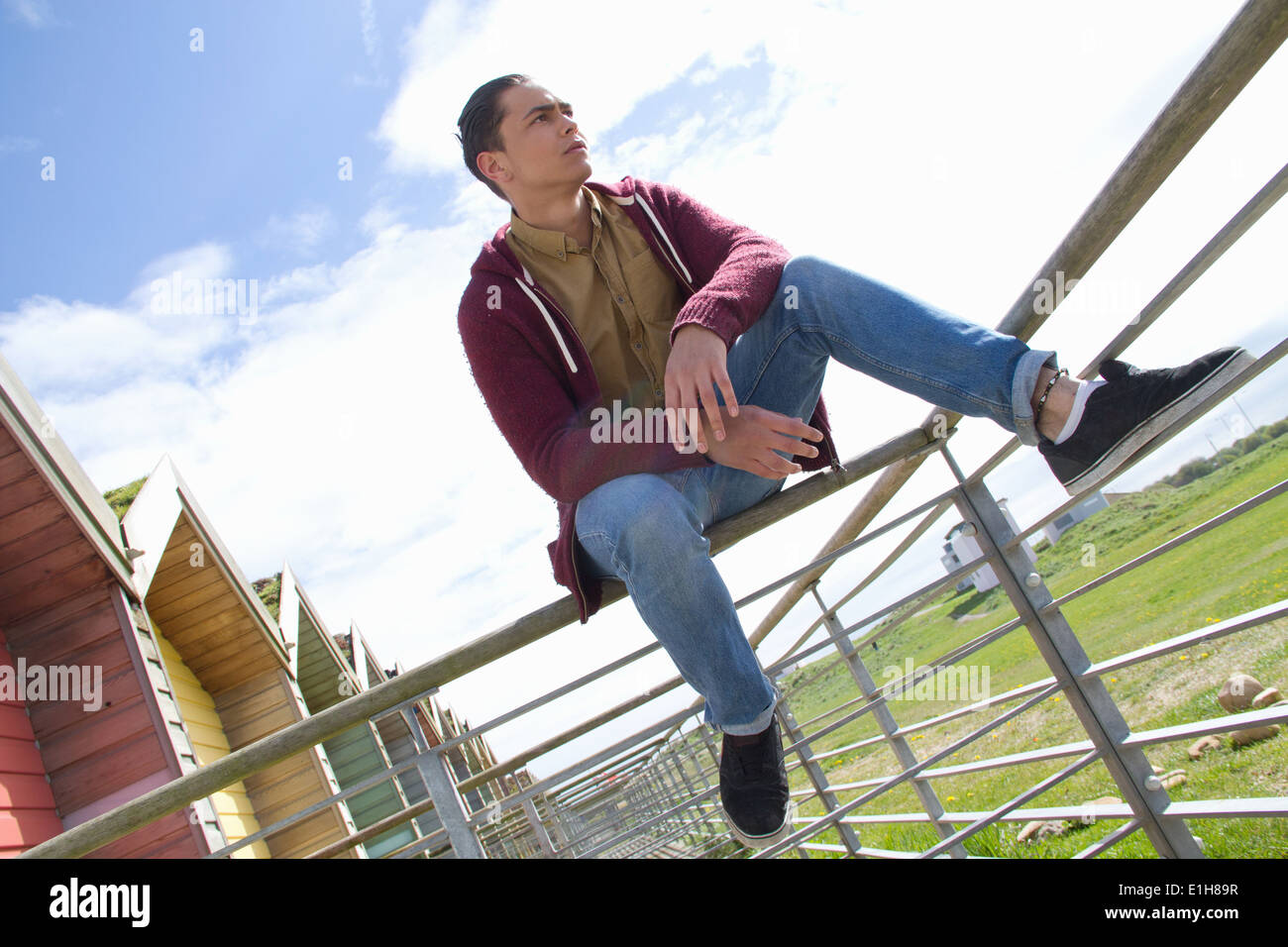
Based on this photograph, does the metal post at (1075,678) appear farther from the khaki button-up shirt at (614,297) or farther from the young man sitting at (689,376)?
the khaki button-up shirt at (614,297)

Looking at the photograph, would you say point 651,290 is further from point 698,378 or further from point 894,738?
point 894,738

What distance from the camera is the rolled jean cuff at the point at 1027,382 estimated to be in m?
1.36

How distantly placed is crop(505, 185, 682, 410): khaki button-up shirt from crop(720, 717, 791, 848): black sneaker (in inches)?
33.9

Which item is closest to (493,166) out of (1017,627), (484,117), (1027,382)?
(484,117)

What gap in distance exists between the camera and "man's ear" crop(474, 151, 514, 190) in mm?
2068

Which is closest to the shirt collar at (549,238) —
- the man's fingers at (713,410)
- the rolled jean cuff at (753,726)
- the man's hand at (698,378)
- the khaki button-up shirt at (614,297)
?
the khaki button-up shirt at (614,297)

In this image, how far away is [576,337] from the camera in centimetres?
191

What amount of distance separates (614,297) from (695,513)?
707 millimetres

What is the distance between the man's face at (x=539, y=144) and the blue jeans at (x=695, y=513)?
0.70 meters

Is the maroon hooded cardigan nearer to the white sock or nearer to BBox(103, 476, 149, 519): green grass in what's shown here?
the white sock

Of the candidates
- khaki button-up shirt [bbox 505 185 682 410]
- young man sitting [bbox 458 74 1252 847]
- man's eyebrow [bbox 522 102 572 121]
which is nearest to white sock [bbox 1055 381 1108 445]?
young man sitting [bbox 458 74 1252 847]
